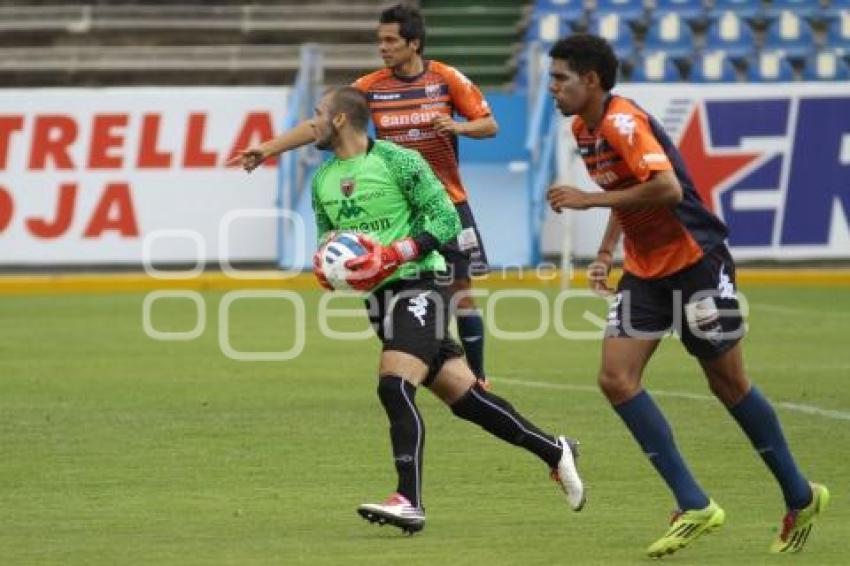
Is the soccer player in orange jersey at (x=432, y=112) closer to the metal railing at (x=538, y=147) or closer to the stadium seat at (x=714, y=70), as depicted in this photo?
the metal railing at (x=538, y=147)

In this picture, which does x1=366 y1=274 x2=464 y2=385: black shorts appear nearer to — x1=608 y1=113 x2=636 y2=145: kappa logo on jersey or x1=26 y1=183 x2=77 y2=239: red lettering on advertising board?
x1=608 y1=113 x2=636 y2=145: kappa logo on jersey

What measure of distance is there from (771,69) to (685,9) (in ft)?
6.08

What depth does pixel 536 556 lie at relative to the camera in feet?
29.7

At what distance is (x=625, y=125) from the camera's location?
9164 millimetres

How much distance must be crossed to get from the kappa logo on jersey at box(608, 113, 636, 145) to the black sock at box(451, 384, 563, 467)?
1644 millimetres

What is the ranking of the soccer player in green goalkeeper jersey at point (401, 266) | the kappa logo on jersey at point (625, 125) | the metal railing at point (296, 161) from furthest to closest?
the metal railing at point (296, 161)
the soccer player in green goalkeeper jersey at point (401, 266)
the kappa logo on jersey at point (625, 125)

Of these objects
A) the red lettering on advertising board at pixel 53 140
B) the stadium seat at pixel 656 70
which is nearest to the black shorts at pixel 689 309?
the red lettering on advertising board at pixel 53 140

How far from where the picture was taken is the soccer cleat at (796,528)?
30.3ft

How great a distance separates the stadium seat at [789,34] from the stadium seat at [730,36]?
0.82ft

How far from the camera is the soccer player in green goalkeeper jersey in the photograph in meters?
9.88

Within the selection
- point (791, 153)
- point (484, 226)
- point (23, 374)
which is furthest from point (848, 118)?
point (23, 374)

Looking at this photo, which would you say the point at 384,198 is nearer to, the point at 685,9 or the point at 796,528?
the point at 796,528

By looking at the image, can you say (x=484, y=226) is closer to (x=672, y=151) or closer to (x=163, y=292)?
(x=163, y=292)

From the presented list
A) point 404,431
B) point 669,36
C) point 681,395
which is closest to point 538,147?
point 669,36
